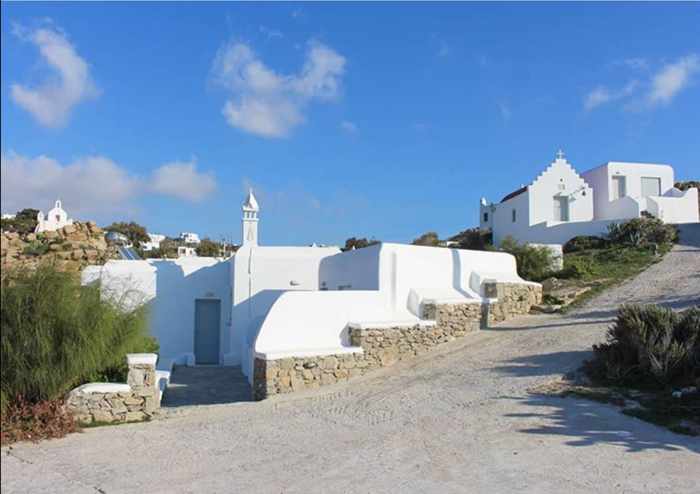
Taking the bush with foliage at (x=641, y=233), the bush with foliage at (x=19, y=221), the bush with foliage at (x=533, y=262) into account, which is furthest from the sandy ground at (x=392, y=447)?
the bush with foliage at (x=641, y=233)

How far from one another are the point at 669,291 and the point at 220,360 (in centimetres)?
1439

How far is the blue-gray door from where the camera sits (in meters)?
18.6

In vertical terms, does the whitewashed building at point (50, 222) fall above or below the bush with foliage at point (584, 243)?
below

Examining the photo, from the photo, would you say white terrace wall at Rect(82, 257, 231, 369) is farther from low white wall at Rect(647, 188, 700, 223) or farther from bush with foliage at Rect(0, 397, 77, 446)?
low white wall at Rect(647, 188, 700, 223)

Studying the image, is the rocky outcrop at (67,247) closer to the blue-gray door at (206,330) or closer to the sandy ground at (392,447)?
the sandy ground at (392,447)

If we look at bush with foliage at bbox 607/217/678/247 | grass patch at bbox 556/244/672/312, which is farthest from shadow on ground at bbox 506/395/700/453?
bush with foliage at bbox 607/217/678/247

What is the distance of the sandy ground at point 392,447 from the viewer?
6.24m

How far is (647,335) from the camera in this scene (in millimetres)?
10312

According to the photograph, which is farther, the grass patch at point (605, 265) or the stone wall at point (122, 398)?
the grass patch at point (605, 265)

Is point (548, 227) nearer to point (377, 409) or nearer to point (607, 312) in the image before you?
point (607, 312)

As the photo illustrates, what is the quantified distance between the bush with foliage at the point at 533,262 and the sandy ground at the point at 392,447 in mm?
10251

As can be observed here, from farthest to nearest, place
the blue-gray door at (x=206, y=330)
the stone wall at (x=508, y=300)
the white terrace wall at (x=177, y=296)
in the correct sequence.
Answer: the blue-gray door at (x=206, y=330) → the white terrace wall at (x=177, y=296) → the stone wall at (x=508, y=300)

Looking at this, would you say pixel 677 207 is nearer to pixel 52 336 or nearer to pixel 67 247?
pixel 67 247

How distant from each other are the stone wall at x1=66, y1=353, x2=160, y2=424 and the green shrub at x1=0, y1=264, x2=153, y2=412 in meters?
0.29
